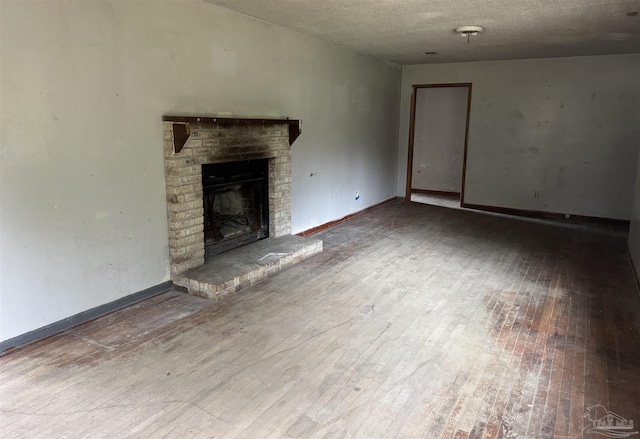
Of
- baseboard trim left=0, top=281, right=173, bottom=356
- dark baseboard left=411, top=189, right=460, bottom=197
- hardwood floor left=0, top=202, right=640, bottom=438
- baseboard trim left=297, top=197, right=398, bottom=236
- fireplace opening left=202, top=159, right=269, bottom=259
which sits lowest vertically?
hardwood floor left=0, top=202, right=640, bottom=438

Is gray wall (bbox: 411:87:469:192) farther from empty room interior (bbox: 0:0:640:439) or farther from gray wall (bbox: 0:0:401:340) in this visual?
gray wall (bbox: 0:0:401:340)

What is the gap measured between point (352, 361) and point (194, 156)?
2.17 metres

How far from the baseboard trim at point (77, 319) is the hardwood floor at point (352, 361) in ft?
0.19

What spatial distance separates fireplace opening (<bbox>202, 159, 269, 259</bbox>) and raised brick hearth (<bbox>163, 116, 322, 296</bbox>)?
150 millimetres

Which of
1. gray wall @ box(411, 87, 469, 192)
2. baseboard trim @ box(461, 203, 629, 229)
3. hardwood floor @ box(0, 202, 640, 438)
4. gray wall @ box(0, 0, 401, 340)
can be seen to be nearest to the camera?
hardwood floor @ box(0, 202, 640, 438)

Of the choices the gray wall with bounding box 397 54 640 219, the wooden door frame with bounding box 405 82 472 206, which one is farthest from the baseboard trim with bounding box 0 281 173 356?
the gray wall with bounding box 397 54 640 219

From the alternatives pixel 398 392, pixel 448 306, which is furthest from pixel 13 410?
pixel 448 306

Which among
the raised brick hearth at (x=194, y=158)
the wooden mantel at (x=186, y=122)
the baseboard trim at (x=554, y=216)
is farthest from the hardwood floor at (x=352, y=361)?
the baseboard trim at (x=554, y=216)

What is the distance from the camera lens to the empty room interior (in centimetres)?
233

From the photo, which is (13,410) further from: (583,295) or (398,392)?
(583,295)

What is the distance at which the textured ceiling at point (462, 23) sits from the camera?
3.77 m

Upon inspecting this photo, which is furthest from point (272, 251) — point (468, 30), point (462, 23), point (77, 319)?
point (468, 30)

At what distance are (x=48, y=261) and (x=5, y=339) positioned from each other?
0.51m

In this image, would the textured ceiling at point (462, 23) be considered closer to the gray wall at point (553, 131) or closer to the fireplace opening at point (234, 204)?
the gray wall at point (553, 131)
